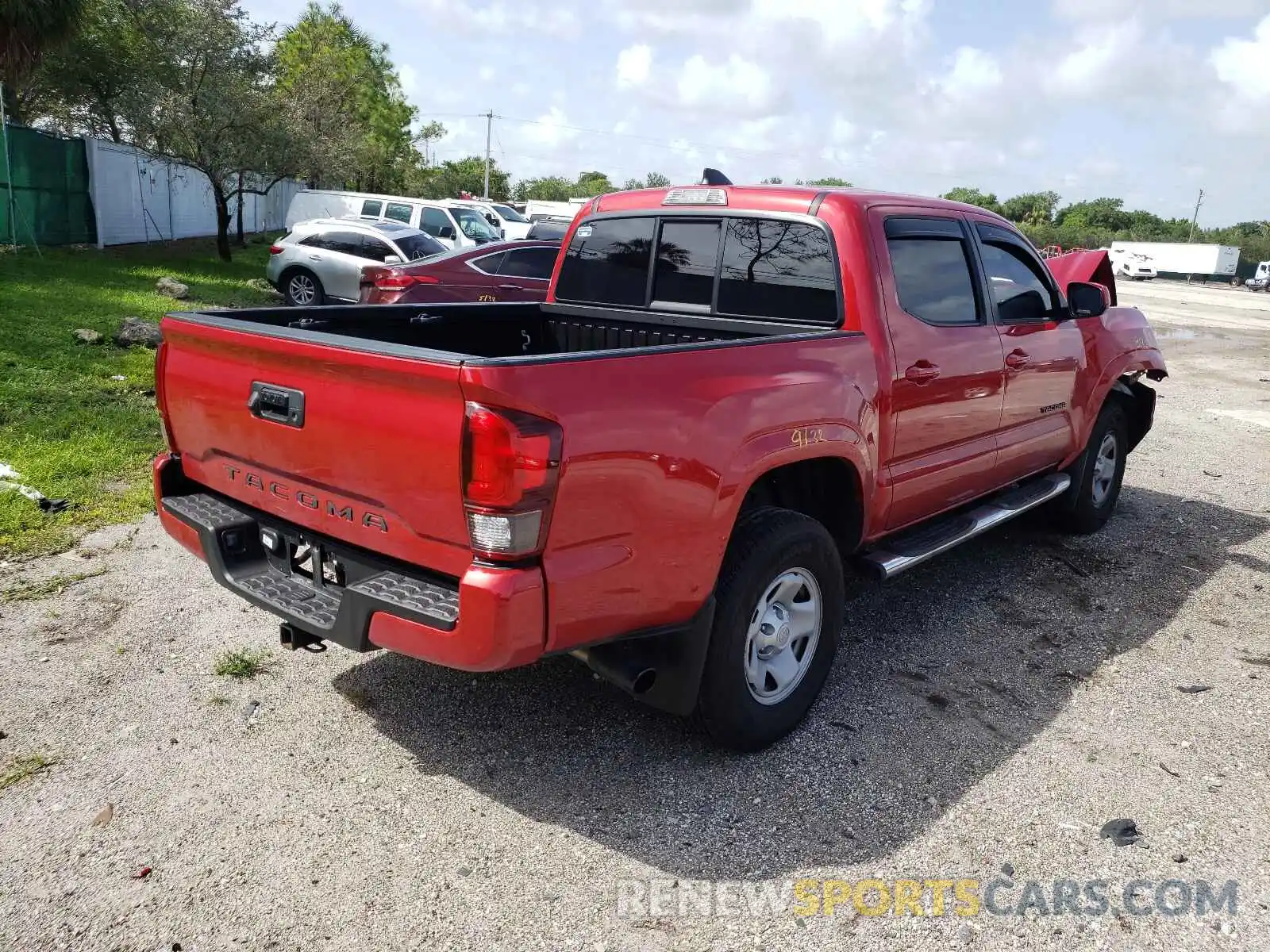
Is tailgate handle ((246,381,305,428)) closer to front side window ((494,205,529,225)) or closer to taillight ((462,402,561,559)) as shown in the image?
taillight ((462,402,561,559))

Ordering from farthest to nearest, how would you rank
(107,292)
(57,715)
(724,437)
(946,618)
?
(107,292)
(946,618)
(57,715)
(724,437)

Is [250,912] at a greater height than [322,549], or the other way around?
[322,549]

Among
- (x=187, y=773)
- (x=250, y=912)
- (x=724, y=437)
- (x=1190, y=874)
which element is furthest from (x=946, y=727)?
(x=187, y=773)

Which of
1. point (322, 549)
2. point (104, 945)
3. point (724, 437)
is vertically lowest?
point (104, 945)

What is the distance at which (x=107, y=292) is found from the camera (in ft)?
43.0

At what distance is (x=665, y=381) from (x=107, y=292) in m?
12.8

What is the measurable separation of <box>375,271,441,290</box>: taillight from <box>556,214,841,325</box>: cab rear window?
262 inches

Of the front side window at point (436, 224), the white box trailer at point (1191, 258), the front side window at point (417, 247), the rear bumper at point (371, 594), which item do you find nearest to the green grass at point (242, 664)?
the rear bumper at point (371, 594)

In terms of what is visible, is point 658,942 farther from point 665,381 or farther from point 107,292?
point 107,292

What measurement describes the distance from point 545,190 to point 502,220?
3537 inches

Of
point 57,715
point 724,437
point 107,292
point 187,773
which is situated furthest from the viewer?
point 107,292

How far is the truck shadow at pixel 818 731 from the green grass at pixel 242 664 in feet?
1.34

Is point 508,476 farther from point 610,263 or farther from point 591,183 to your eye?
point 591,183

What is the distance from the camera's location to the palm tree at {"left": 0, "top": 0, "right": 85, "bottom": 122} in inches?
539
